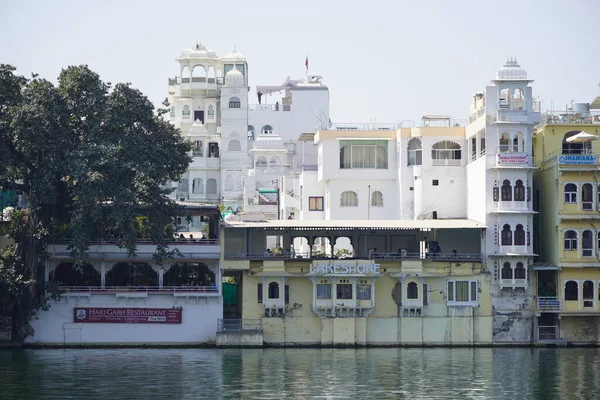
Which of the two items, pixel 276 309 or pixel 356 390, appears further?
pixel 276 309

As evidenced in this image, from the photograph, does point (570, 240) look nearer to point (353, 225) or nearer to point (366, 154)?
point (353, 225)

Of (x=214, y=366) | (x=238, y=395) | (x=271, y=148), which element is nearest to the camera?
(x=238, y=395)

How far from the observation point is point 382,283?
218 ft

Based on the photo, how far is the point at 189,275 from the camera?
6712 centimetres

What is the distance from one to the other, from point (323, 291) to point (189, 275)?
6799 millimetres

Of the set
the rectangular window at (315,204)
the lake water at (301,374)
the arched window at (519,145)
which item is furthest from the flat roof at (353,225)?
the rectangular window at (315,204)

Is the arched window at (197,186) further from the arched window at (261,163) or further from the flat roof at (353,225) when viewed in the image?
the flat roof at (353,225)

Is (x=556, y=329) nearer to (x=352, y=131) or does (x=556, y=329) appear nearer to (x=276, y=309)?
(x=276, y=309)

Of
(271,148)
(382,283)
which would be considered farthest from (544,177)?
(271,148)

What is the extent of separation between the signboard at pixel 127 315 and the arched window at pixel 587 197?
2031 cm

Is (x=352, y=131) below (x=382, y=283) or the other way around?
the other way around

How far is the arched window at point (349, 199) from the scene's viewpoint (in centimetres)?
7994

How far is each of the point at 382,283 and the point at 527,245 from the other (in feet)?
24.3

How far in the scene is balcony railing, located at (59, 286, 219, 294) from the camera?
64.8 m
